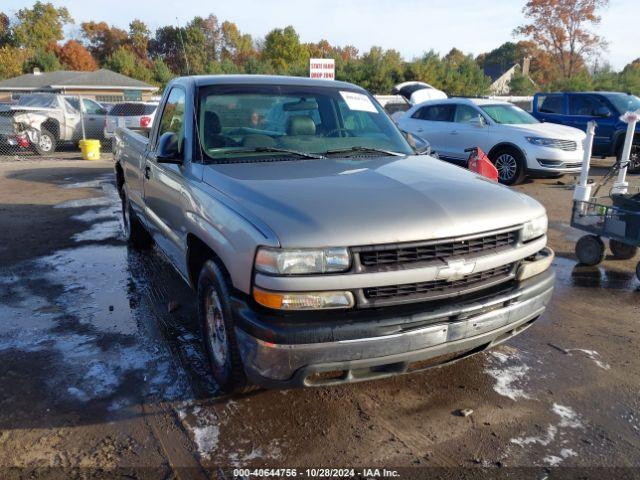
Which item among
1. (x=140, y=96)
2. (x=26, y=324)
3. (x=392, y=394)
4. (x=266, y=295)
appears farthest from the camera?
(x=140, y=96)

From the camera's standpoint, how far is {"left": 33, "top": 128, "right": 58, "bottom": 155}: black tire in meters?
15.9

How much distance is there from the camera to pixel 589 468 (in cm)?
270

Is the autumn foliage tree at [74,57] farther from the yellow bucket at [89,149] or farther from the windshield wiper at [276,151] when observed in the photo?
the windshield wiper at [276,151]

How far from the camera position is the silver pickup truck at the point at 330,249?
259 centimetres

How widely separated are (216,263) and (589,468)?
7.40 feet

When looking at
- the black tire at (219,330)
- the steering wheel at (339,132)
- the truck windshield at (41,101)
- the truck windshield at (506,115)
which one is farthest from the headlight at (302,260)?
the truck windshield at (41,101)

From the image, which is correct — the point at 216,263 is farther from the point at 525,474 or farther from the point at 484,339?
the point at 525,474

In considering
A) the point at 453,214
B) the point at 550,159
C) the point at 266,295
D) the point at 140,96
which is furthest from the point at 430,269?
the point at 140,96

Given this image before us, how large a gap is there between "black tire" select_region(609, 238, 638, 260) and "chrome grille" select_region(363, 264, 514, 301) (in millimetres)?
3804

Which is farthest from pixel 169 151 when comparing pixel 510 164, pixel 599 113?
pixel 599 113

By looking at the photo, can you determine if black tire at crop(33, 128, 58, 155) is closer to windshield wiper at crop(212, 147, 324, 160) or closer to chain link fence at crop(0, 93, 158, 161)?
chain link fence at crop(0, 93, 158, 161)

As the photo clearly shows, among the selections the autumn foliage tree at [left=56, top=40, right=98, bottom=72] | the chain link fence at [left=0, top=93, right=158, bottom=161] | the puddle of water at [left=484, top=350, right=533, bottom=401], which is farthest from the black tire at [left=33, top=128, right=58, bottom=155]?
the autumn foliage tree at [left=56, top=40, right=98, bottom=72]

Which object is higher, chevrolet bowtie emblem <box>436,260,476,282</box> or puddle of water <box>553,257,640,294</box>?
chevrolet bowtie emblem <box>436,260,476,282</box>

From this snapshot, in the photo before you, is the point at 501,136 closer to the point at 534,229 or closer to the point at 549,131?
the point at 549,131
